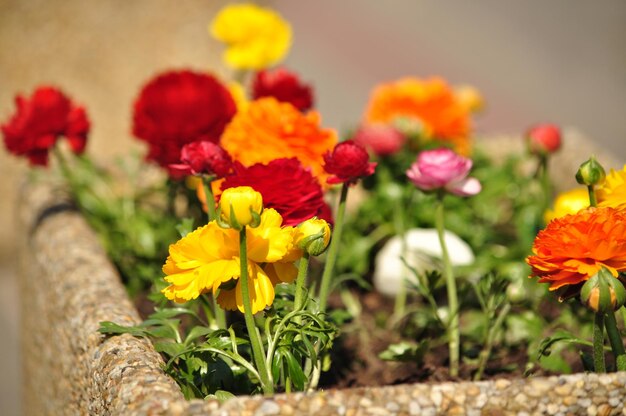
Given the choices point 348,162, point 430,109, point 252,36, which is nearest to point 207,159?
point 348,162

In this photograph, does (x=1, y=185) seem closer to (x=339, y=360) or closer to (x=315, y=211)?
(x=339, y=360)

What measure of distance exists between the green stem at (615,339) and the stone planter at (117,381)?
0.10 meters

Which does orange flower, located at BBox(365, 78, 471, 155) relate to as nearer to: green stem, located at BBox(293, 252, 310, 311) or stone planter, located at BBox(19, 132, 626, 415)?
stone planter, located at BBox(19, 132, 626, 415)

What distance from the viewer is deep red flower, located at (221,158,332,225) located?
47.6 inches

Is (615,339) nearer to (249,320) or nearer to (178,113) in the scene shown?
(249,320)

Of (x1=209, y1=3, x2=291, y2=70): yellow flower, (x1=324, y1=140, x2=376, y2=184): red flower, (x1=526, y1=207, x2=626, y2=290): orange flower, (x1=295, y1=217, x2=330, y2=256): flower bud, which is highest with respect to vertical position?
(x1=209, y1=3, x2=291, y2=70): yellow flower

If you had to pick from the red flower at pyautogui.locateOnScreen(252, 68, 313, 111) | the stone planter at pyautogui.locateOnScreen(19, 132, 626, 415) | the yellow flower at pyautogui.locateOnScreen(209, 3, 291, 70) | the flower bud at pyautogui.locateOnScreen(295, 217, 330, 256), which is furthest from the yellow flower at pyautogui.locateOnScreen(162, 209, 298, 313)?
the yellow flower at pyautogui.locateOnScreen(209, 3, 291, 70)

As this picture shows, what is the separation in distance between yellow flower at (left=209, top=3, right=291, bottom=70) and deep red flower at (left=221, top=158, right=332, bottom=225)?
105cm

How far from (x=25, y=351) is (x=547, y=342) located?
4.96ft

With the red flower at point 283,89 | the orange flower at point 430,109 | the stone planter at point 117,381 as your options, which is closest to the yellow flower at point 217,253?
the stone planter at point 117,381

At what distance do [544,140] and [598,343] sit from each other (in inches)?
29.8

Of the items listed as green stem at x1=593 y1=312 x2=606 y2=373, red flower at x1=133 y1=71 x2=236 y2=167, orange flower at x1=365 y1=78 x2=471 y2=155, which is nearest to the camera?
green stem at x1=593 y1=312 x2=606 y2=373

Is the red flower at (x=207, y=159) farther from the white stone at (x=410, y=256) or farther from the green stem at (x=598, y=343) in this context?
the white stone at (x=410, y=256)

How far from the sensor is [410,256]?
6.71 ft
